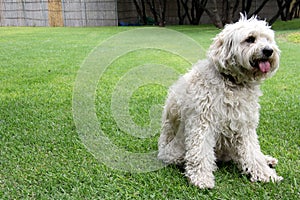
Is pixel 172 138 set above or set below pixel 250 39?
below

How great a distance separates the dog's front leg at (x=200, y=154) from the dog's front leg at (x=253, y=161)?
23 centimetres

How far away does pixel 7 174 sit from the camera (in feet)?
9.29

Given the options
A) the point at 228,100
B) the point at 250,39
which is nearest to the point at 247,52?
the point at 250,39

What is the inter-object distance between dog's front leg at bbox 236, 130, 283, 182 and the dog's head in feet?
1.51

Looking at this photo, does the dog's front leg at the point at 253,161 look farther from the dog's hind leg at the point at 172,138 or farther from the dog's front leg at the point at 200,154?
the dog's hind leg at the point at 172,138

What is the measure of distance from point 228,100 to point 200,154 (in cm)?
42

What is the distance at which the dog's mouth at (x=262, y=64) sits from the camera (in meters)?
2.51

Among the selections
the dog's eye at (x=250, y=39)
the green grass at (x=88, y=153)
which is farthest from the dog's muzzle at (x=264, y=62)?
the green grass at (x=88, y=153)

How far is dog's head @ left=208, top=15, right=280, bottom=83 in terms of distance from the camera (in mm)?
2494

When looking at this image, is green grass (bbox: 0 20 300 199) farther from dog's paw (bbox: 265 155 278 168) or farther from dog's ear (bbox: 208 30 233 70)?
dog's ear (bbox: 208 30 233 70)

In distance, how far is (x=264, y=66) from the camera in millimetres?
2508

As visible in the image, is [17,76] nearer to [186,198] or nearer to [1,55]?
[1,55]

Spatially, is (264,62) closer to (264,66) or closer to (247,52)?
(264,66)

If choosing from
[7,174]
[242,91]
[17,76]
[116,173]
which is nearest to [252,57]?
[242,91]
